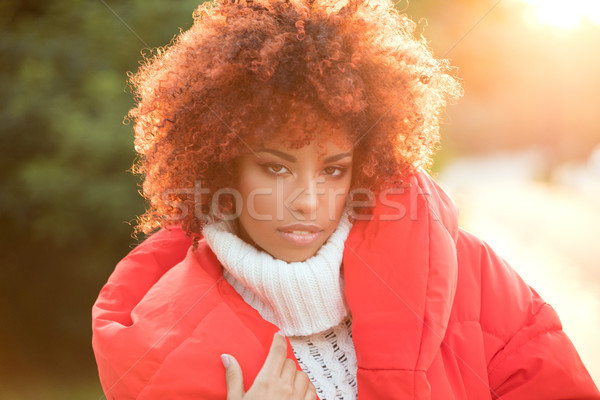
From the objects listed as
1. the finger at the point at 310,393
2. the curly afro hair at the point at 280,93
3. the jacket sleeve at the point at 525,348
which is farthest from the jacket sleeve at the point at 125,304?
the jacket sleeve at the point at 525,348

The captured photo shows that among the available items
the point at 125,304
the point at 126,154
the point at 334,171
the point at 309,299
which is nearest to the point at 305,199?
the point at 334,171

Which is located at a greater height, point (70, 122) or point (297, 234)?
point (70, 122)

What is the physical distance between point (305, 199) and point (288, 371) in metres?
0.43

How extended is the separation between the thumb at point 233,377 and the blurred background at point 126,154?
137 cm

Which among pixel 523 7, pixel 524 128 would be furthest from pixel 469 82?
pixel 524 128

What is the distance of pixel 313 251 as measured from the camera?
1443mm

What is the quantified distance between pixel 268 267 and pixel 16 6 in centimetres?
215

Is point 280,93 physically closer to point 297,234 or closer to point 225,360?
point 297,234

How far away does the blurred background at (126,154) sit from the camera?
102 inches

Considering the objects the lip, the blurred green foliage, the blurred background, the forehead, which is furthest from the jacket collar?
the blurred green foliage

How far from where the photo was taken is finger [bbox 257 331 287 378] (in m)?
1.33

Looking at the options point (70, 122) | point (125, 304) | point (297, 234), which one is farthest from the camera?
point (70, 122)

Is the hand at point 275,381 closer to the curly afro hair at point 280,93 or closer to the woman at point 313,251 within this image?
the woman at point 313,251

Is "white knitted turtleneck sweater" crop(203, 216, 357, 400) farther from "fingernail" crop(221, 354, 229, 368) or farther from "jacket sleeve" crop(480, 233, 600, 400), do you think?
"jacket sleeve" crop(480, 233, 600, 400)
